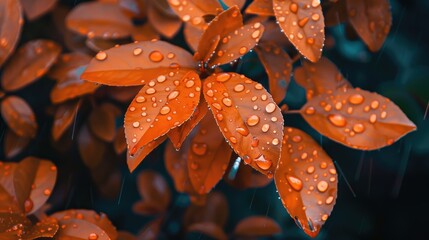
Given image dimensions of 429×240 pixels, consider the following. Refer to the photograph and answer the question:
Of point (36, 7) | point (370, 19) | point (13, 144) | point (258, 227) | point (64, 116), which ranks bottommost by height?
point (258, 227)

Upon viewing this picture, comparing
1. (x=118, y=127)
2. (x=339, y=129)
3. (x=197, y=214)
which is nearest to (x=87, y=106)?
(x=118, y=127)

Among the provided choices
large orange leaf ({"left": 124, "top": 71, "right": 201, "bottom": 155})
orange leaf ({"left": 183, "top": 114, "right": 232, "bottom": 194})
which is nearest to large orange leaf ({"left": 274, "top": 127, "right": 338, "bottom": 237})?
orange leaf ({"left": 183, "top": 114, "right": 232, "bottom": 194})

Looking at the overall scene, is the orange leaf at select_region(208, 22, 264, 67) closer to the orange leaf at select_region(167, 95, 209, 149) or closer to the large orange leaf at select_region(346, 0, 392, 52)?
the orange leaf at select_region(167, 95, 209, 149)

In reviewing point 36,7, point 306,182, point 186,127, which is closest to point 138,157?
point 186,127

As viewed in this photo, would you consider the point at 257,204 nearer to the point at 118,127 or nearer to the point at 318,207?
the point at 118,127

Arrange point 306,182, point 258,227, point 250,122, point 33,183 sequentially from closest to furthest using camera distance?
point 250,122, point 306,182, point 33,183, point 258,227

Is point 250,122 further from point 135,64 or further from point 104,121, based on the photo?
point 104,121

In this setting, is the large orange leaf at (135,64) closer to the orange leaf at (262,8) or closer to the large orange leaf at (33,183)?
the orange leaf at (262,8)
